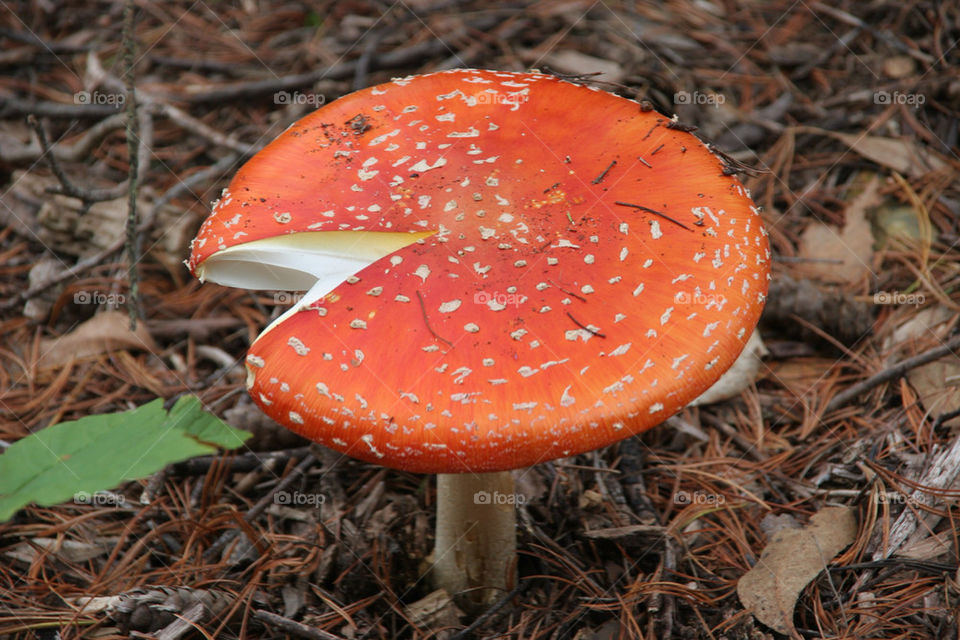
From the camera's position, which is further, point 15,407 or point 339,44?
point 339,44

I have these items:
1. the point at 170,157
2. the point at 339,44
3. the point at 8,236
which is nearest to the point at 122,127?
the point at 170,157

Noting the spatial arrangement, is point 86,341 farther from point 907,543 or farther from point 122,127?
point 907,543

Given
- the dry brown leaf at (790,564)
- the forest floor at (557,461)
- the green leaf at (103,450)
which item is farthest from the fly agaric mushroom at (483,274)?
the dry brown leaf at (790,564)

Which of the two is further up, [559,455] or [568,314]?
[568,314]

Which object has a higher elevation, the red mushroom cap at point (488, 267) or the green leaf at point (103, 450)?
the red mushroom cap at point (488, 267)

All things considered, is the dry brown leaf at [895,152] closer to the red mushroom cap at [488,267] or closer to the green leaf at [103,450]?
the red mushroom cap at [488,267]

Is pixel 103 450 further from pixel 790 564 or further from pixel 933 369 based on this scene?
pixel 933 369
